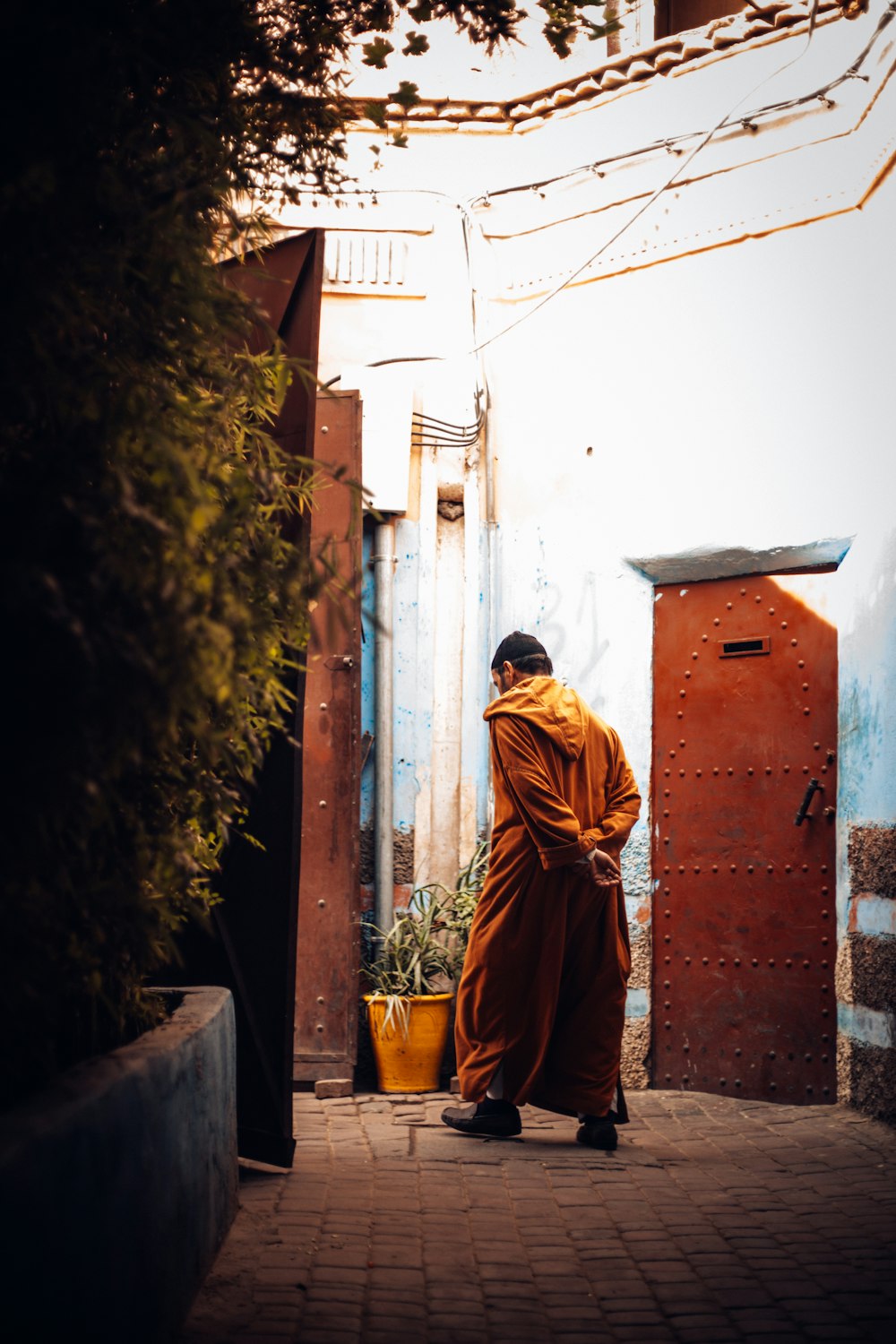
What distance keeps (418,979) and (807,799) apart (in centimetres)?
190

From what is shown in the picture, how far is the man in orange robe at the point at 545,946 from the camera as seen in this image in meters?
4.98

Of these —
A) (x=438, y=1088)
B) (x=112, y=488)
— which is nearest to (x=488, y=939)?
(x=438, y=1088)

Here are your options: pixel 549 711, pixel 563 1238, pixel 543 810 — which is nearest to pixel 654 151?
pixel 549 711

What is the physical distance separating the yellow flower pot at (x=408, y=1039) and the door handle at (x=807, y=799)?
5.84 feet

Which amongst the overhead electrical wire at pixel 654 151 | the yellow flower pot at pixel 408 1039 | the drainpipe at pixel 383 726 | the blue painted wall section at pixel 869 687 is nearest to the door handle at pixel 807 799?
the blue painted wall section at pixel 869 687

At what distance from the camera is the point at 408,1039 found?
5.99 m

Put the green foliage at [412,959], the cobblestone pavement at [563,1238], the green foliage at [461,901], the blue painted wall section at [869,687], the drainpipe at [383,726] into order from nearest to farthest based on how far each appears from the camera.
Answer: the cobblestone pavement at [563,1238] → the blue painted wall section at [869,687] → the green foliage at [412,959] → the green foliage at [461,901] → the drainpipe at [383,726]

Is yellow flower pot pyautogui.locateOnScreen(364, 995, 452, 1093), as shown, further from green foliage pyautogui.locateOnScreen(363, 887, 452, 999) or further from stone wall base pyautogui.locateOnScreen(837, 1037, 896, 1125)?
stone wall base pyautogui.locateOnScreen(837, 1037, 896, 1125)

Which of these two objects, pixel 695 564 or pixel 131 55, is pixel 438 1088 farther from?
pixel 131 55

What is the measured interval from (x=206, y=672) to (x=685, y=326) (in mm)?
4999

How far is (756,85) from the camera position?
6188 millimetres

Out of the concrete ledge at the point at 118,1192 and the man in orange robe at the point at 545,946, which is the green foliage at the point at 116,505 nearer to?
the concrete ledge at the point at 118,1192

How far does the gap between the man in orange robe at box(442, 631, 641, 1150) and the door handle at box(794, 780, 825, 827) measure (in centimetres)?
99

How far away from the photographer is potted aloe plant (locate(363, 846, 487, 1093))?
6.01 meters
